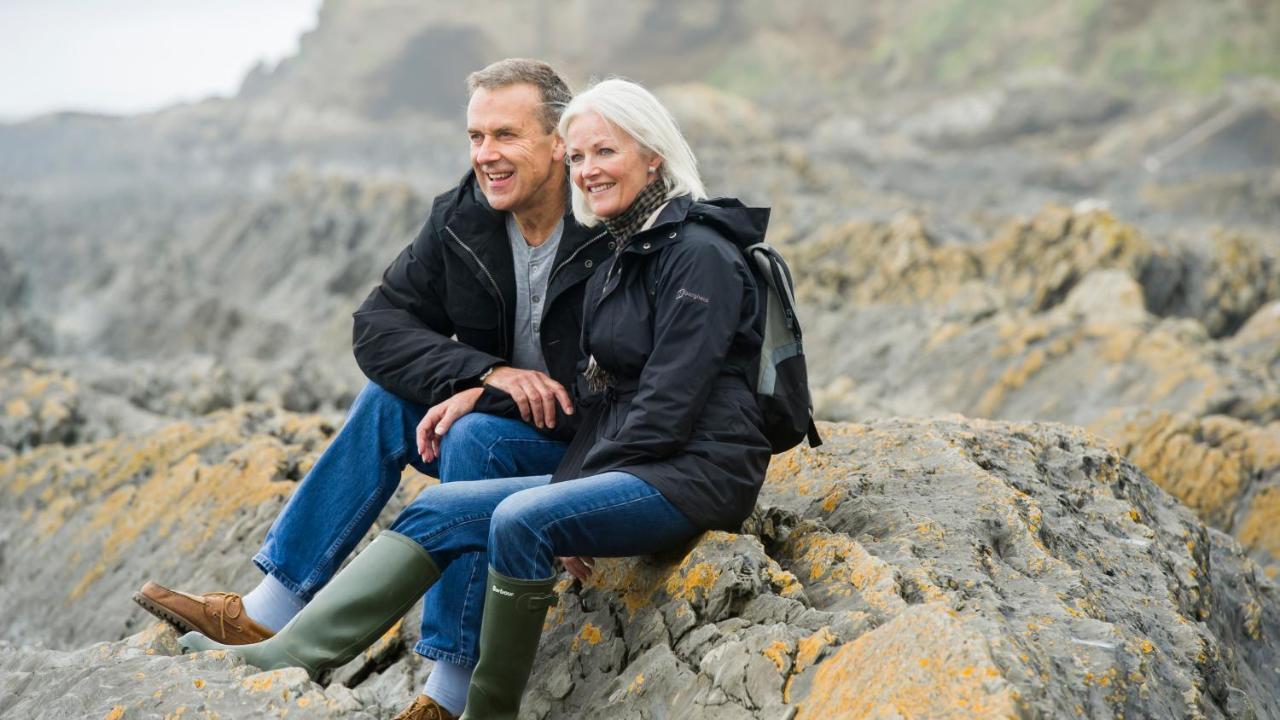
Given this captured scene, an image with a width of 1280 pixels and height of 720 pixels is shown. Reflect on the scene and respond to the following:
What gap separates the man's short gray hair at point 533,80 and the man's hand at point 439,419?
1.43m

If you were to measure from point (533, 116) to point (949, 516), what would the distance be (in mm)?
2713

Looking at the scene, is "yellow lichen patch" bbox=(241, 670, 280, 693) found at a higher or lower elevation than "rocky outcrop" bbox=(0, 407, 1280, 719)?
higher

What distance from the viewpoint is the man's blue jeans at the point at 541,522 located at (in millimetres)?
4668

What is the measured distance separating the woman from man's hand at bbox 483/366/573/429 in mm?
335

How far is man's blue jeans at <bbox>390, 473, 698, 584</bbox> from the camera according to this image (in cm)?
467

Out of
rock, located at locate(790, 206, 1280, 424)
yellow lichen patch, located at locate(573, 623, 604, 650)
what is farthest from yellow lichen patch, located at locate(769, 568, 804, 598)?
rock, located at locate(790, 206, 1280, 424)

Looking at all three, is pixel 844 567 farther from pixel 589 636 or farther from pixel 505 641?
pixel 505 641

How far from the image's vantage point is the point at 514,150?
233 inches

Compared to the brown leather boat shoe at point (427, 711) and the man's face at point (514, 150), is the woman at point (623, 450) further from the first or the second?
the man's face at point (514, 150)

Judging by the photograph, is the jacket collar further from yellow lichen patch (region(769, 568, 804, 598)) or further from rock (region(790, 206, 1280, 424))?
rock (region(790, 206, 1280, 424))

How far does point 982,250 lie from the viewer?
24984 millimetres

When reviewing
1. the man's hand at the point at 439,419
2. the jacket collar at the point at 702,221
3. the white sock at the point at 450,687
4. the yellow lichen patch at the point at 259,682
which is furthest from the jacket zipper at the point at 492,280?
the yellow lichen patch at the point at 259,682

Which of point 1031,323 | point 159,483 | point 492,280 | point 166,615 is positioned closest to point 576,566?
point 492,280

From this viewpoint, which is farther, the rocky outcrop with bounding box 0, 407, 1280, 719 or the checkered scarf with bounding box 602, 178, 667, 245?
the checkered scarf with bounding box 602, 178, 667, 245
